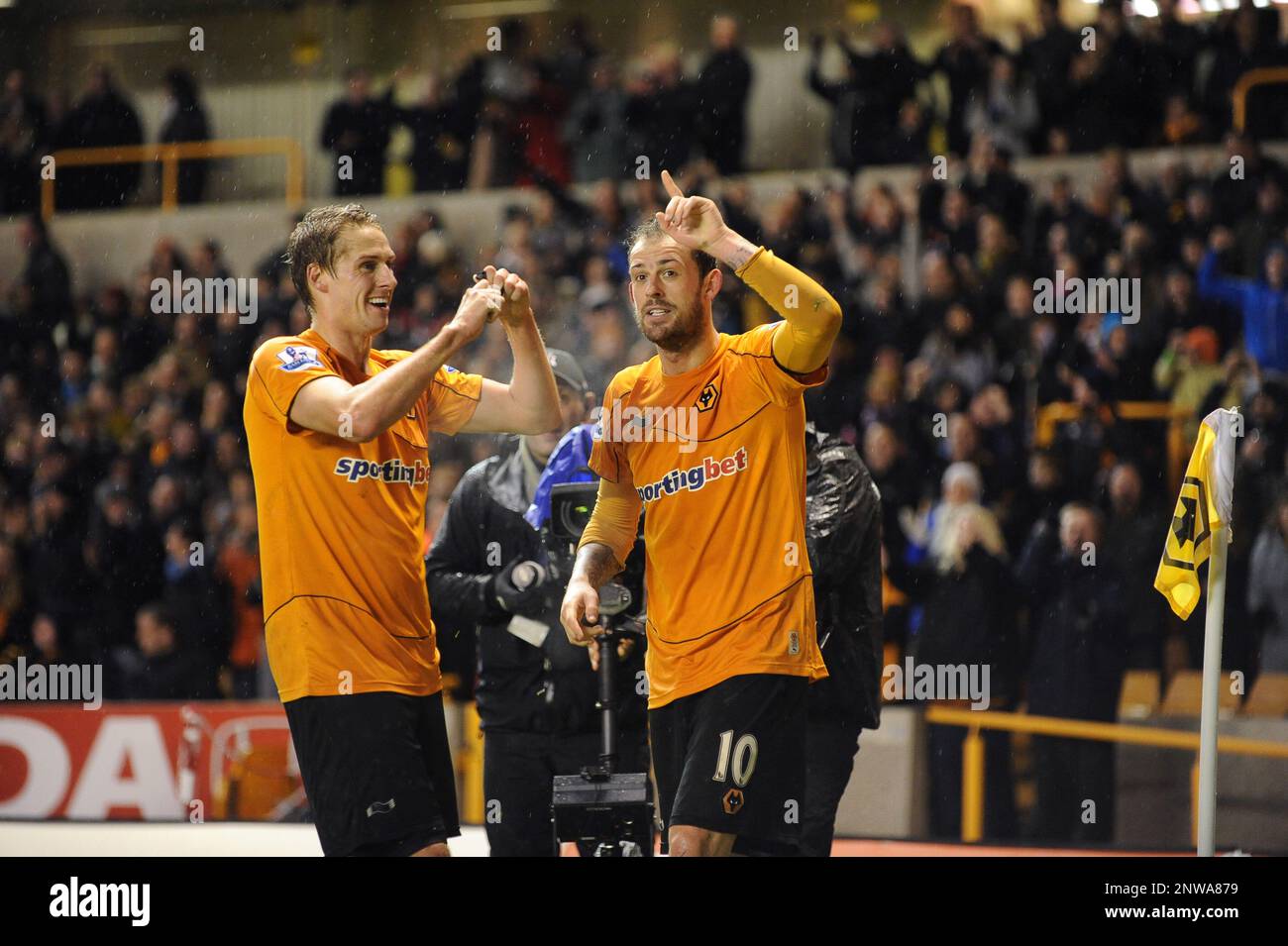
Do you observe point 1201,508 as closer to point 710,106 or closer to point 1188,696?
point 1188,696

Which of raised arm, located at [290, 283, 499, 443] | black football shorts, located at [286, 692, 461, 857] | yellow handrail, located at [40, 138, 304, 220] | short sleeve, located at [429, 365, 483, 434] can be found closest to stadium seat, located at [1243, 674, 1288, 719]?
short sleeve, located at [429, 365, 483, 434]

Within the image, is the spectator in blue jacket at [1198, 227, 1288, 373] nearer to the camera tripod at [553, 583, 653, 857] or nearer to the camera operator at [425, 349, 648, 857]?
the camera operator at [425, 349, 648, 857]

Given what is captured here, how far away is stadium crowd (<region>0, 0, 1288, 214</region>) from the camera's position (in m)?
11.8

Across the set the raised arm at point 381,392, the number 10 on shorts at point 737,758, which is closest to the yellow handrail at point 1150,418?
the number 10 on shorts at point 737,758

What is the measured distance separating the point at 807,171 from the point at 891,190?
2.06m

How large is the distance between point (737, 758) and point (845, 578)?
52.2 inches

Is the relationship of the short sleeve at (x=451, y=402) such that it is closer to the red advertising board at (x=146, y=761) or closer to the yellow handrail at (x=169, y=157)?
the red advertising board at (x=146, y=761)

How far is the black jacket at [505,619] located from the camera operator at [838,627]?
612 mm

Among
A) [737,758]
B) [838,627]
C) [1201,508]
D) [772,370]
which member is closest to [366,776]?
[737,758]

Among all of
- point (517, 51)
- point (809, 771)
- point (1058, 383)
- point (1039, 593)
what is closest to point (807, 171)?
point (517, 51)

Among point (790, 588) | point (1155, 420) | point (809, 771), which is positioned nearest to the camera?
point (790, 588)
